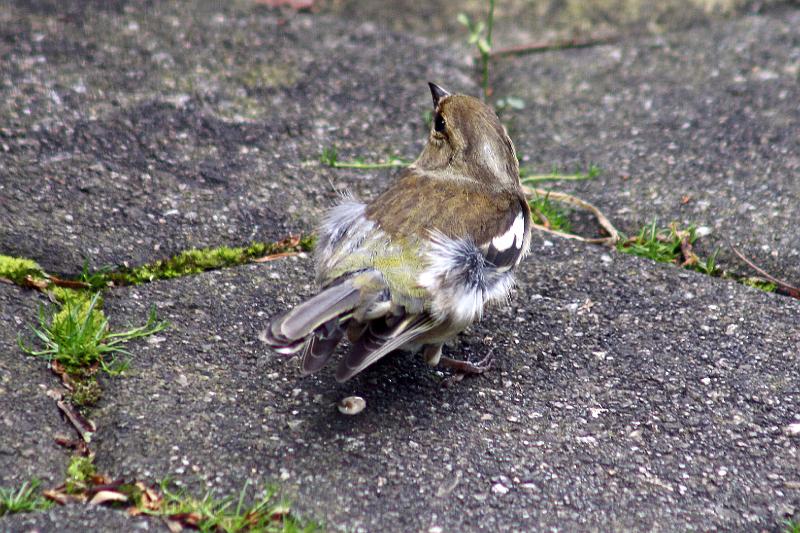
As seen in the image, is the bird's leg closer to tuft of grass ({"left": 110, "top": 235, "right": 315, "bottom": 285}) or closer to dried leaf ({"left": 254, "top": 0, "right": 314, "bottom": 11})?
tuft of grass ({"left": 110, "top": 235, "right": 315, "bottom": 285})

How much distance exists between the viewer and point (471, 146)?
404 cm

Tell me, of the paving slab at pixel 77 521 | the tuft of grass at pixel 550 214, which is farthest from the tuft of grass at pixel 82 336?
the tuft of grass at pixel 550 214

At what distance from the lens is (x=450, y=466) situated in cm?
309

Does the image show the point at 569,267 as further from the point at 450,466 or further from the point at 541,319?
the point at 450,466

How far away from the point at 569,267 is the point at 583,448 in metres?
1.23

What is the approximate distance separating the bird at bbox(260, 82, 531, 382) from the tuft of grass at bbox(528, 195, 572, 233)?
0.52 metres

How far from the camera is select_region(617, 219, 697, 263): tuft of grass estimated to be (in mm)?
4332

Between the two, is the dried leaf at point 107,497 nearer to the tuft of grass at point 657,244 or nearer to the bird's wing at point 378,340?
the bird's wing at point 378,340

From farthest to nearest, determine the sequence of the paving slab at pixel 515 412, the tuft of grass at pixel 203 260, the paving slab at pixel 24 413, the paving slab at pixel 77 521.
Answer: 1. the tuft of grass at pixel 203 260
2. the paving slab at pixel 515 412
3. the paving slab at pixel 24 413
4. the paving slab at pixel 77 521

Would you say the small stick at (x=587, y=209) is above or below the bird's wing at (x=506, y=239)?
below

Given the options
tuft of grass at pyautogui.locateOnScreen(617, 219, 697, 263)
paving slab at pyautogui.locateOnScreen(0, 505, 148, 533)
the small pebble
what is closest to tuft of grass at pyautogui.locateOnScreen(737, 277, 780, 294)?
tuft of grass at pyautogui.locateOnScreen(617, 219, 697, 263)

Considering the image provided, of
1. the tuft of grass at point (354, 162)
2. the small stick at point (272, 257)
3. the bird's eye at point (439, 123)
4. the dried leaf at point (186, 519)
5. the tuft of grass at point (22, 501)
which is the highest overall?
the bird's eye at point (439, 123)

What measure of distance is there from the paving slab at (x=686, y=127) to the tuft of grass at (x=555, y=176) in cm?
4

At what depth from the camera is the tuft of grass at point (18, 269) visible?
3641 mm
